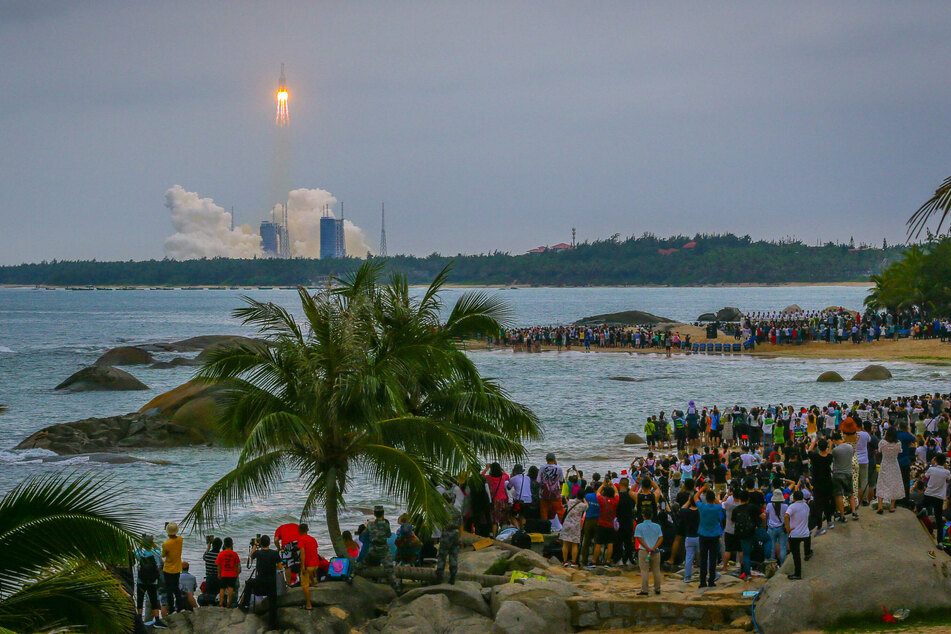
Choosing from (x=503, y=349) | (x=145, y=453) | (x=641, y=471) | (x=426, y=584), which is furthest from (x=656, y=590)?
(x=503, y=349)

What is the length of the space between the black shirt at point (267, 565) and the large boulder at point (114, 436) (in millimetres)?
23037

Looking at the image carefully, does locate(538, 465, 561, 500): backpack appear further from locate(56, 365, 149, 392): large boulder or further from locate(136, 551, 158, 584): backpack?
locate(56, 365, 149, 392): large boulder

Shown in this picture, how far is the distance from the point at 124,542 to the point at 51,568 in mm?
542

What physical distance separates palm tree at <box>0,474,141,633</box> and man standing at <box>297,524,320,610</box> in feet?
18.1

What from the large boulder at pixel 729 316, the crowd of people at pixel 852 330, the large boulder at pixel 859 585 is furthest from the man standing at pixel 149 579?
the large boulder at pixel 729 316

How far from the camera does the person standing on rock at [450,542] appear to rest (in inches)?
516

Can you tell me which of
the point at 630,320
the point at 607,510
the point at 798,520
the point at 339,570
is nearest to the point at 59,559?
the point at 339,570

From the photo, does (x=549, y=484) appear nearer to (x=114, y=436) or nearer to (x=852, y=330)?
(x=114, y=436)

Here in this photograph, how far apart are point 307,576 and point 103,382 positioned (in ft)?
151

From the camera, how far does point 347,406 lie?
43.7ft

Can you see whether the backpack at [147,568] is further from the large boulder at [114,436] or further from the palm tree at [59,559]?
the large boulder at [114,436]

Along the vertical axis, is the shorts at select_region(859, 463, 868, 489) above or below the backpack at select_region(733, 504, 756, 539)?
above

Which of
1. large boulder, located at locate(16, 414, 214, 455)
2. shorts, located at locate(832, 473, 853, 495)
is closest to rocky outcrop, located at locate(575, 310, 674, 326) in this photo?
large boulder, located at locate(16, 414, 214, 455)

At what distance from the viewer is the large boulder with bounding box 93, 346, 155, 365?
229 feet
